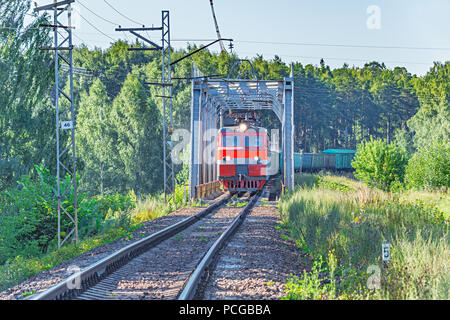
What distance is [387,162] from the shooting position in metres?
31.9

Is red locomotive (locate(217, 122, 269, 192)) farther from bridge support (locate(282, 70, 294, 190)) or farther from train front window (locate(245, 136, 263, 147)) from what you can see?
bridge support (locate(282, 70, 294, 190))

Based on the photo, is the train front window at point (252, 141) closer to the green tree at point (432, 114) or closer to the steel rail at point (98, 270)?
the steel rail at point (98, 270)

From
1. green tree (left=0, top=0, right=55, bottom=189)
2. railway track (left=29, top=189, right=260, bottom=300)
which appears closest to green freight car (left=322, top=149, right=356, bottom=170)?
green tree (left=0, top=0, right=55, bottom=189)

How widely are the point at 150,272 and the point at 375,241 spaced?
14.7ft

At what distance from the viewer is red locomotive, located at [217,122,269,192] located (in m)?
23.6

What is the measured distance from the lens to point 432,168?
24531 mm

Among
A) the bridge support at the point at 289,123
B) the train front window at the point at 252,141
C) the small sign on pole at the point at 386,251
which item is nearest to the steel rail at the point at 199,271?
the small sign on pole at the point at 386,251

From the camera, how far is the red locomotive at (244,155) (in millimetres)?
23625

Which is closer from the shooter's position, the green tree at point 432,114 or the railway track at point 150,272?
the railway track at point 150,272

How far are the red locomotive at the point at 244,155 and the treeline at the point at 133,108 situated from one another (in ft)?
12.9

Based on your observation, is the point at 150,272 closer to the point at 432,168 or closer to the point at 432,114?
the point at 432,168
